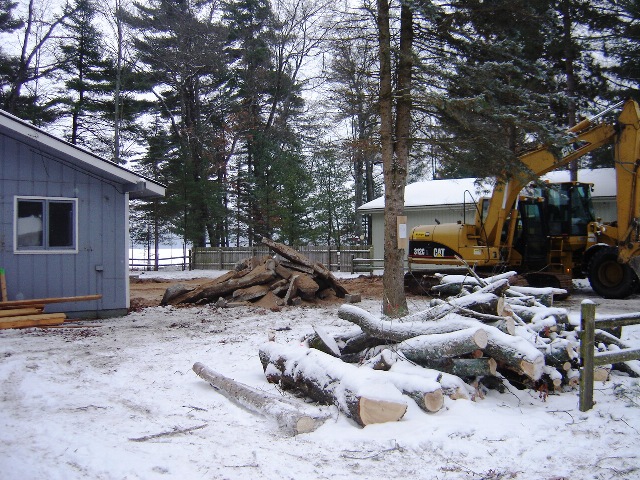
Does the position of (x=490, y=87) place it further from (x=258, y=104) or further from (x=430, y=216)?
(x=258, y=104)

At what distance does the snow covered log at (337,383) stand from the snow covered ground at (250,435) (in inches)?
5.8

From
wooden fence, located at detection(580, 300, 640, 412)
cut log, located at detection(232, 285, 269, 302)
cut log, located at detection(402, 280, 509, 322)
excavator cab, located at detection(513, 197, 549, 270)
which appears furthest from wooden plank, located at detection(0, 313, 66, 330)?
excavator cab, located at detection(513, 197, 549, 270)

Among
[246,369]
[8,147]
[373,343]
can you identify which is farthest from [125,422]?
[8,147]

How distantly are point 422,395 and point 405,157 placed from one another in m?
6.60

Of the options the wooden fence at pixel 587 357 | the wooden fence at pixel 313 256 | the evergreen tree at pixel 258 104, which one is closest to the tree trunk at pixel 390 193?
the wooden fence at pixel 587 357

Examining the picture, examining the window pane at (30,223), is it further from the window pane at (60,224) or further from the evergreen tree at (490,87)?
the evergreen tree at (490,87)

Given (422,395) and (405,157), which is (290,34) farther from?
(422,395)

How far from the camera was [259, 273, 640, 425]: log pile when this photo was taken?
5395 mm

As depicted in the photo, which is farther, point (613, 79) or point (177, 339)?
point (613, 79)

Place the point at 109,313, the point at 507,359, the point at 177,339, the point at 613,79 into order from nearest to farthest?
the point at 507,359
the point at 177,339
the point at 109,313
the point at 613,79

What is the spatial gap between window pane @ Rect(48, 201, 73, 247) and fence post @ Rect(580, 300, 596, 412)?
10132 millimetres

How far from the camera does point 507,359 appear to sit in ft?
18.9

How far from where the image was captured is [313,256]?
28.1 m

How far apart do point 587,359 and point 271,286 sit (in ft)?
31.3
